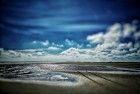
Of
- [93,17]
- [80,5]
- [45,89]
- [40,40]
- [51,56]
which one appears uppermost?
[80,5]

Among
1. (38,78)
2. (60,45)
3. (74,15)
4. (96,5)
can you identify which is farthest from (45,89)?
(96,5)

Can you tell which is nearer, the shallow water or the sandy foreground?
the sandy foreground

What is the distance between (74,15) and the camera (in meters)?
2.56

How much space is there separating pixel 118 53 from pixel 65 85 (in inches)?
30.7

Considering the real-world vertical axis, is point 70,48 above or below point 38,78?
above

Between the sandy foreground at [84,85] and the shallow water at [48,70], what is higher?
the shallow water at [48,70]

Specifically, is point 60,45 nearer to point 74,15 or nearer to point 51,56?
point 51,56

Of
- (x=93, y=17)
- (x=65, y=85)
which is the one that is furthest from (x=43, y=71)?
(x=93, y=17)

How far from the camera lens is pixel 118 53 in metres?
2.49

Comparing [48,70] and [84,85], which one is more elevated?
Result: [48,70]

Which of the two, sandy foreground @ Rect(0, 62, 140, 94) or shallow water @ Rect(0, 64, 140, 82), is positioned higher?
shallow water @ Rect(0, 64, 140, 82)

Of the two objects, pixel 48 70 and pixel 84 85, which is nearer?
pixel 84 85

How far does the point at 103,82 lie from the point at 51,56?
74cm

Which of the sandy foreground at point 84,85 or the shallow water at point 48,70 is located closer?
the sandy foreground at point 84,85
